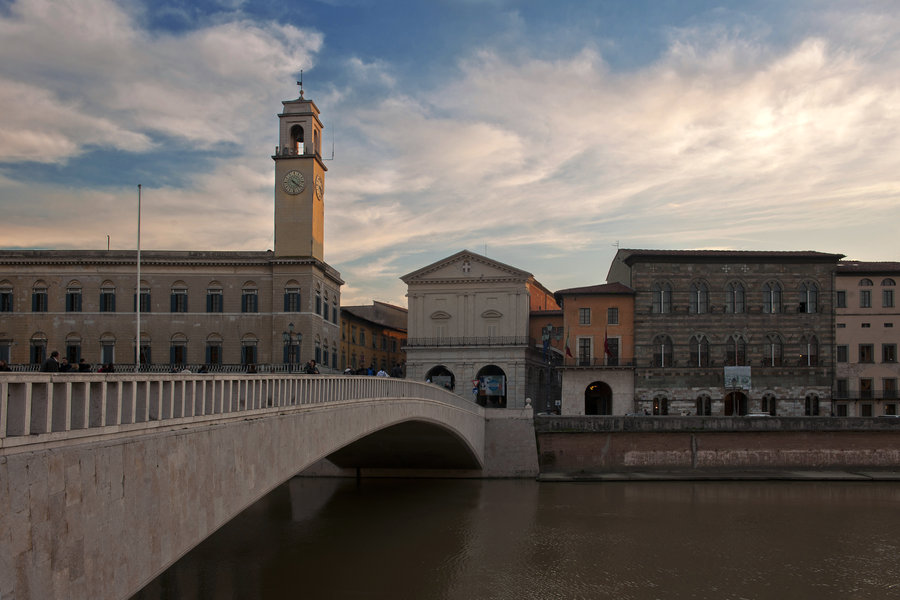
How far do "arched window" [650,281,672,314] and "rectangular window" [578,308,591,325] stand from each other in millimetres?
4316

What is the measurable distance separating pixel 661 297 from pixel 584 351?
248 inches

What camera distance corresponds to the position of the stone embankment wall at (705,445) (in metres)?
47.9

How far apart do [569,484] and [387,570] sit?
19.7 meters

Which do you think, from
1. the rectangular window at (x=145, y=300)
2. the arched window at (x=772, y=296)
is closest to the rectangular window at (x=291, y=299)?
the rectangular window at (x=145, y=300)

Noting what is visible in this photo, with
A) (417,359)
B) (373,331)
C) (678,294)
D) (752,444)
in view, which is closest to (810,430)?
(752,444)

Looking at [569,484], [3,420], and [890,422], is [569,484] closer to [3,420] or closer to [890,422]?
[890,422]

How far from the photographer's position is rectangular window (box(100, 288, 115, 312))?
53.5m

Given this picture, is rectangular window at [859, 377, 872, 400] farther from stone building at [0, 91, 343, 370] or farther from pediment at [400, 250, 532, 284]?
stone building at [0, 91, 343, 370]

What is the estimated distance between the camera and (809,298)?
57188 millimetres

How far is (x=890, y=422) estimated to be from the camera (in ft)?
159

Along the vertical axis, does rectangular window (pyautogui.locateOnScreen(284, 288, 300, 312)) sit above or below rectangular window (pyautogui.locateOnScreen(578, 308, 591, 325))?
above

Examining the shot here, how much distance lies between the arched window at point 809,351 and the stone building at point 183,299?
31.8 m

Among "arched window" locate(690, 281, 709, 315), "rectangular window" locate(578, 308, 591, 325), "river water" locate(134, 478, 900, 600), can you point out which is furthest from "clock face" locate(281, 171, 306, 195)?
"arched window" locate(690, 281, 709, 315)

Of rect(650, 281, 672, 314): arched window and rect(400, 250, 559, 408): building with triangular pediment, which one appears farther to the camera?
rect(400, 250, 559, 408): building with triangular pediment
